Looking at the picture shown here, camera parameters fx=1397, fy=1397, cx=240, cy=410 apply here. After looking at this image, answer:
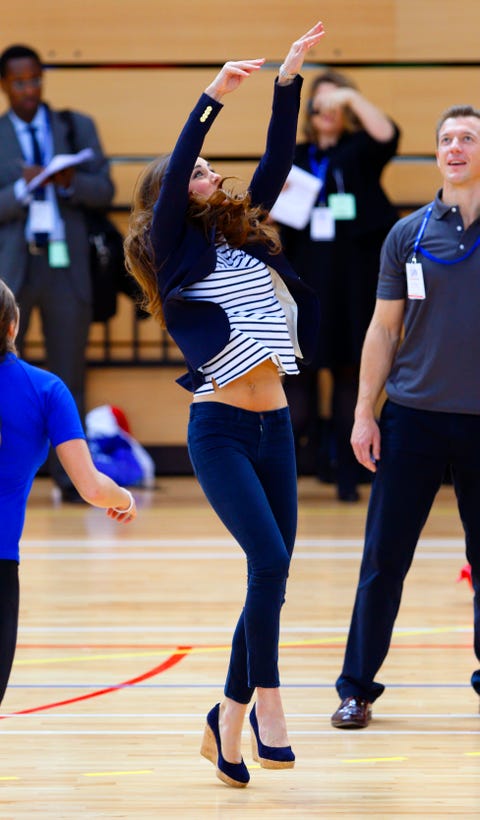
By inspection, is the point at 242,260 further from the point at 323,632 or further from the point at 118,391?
the point at 118,391

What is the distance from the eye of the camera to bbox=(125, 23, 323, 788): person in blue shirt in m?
2.87

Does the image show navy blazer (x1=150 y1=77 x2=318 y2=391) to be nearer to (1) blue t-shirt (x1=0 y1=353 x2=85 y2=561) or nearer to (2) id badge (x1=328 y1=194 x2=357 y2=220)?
(1) blue t-shirt (x1=0 y1=353 x2=85 y2=561)

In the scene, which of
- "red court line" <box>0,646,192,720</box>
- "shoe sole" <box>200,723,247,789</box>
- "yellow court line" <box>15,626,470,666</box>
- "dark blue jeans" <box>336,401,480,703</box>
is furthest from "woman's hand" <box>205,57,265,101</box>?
"yellow court line" <box>15,626,470,666</box>

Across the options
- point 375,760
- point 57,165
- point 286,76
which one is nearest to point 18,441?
point 286,76

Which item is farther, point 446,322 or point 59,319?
point 59,319

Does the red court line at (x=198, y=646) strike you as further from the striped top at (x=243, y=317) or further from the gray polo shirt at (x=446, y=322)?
the striped top at (x=243, y=317)

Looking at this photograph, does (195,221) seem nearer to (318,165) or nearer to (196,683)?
(196,683)

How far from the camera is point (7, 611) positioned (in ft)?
8.49

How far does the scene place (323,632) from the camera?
4.41m

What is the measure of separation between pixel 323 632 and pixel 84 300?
3.06m

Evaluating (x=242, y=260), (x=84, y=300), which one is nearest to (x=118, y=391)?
(x=84, y=300)

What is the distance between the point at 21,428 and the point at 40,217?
442 cm

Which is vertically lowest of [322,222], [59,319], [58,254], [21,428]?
[59,319]

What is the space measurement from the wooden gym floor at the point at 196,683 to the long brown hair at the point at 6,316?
3.08 feet
